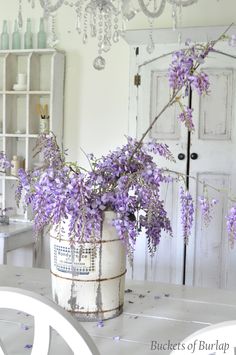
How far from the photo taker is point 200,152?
2980 millimetres

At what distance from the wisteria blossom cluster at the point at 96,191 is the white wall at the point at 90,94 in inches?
79.3

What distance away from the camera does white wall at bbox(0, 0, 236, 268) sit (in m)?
3.35

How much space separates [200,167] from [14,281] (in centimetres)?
159

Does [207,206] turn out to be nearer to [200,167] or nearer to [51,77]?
[200,167]

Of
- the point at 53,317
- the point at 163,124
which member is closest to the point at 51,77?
the point at 163,124

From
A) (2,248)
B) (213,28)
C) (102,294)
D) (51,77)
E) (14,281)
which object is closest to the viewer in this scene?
(102,294)

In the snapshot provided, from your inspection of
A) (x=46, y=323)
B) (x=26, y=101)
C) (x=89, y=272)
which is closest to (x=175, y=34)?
(x=26, y=101)

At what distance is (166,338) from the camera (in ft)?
4.13

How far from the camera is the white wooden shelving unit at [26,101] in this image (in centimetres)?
338

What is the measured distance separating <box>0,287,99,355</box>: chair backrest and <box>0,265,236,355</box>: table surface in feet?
0.97

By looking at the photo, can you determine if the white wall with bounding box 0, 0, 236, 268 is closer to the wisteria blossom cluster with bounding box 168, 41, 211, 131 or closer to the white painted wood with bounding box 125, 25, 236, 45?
the white painted wood with bounding box 125, 25, 236, 45

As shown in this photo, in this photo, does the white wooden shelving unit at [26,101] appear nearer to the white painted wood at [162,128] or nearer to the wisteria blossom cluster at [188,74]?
the white painted wood at [162,128]

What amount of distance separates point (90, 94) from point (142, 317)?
2253 mm

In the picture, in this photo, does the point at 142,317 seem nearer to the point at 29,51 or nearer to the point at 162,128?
the point at 162,128
